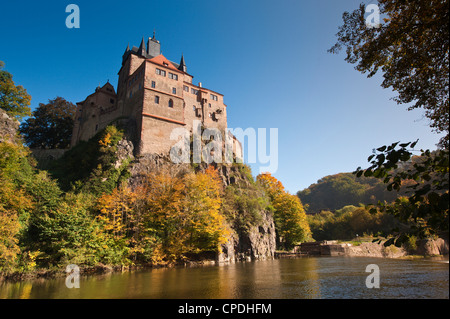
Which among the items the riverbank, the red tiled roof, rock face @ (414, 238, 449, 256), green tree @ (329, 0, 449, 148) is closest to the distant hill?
rock face @ (414, 238, 449, 256)

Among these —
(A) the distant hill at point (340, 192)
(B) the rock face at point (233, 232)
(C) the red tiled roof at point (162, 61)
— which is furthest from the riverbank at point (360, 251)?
(A) the distant hill at point (340, 192)

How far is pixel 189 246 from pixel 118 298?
651 inches

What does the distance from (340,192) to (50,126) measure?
109 metres

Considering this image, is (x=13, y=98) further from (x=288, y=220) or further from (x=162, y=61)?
(x=288, y=220)

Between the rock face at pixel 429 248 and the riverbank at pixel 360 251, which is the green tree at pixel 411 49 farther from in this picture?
the rock face at pixel 429 248

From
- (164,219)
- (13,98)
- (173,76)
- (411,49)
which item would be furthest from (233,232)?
(13,98)

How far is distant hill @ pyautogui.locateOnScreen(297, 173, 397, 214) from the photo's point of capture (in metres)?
102

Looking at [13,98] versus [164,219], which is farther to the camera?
[13,98]

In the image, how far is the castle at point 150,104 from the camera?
39375mm

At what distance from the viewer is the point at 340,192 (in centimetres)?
11488

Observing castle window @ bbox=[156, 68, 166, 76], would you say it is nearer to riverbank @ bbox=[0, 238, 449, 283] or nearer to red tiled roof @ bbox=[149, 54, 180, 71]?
red tiled roof @ bbox=[149, 54, 180, 71]

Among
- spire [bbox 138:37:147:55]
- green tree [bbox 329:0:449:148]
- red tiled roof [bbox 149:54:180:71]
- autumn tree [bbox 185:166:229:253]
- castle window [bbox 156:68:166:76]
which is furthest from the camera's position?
spire [bbox 138:37:147:55]

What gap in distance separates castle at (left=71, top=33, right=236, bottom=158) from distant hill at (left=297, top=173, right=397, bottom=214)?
3065 inches
